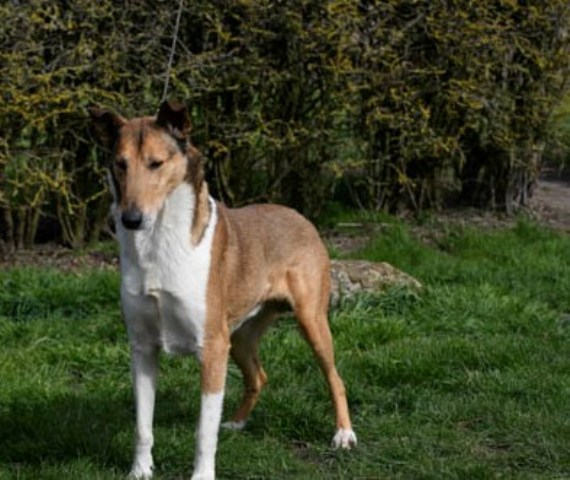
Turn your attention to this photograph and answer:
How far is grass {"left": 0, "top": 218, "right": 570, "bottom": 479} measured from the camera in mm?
5727

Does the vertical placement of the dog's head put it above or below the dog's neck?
above

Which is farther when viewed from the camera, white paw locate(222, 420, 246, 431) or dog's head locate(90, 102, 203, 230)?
white paw locate(222, 420, 246, 431)

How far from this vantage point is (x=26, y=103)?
8.78 meters

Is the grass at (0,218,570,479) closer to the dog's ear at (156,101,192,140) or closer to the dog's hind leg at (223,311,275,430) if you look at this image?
the dog's hind leg at (223,311,275,430)

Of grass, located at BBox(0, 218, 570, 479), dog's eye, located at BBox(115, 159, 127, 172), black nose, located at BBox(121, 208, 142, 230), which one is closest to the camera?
black nose, located at BBox(121, 208, 142, 230)

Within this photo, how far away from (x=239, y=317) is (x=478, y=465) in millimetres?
1246

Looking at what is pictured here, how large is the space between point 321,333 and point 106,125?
1.57 meters

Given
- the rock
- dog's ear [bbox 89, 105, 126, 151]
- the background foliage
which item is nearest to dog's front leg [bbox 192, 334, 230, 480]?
dog's ear [bbox 89, 105, 126, 151]

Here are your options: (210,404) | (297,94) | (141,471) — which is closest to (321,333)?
(210,404)

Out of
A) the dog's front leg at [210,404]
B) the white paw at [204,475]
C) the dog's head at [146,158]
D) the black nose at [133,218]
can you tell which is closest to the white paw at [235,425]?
the dog's front leg at [210,404]

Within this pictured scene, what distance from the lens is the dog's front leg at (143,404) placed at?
5484 mm

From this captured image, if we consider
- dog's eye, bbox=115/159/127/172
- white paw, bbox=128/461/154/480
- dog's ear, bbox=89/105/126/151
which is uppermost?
dog's ear, bbox=89/105/126/151

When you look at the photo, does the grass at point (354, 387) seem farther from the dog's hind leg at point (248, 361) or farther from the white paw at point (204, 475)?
the white paw at point (204, 475)

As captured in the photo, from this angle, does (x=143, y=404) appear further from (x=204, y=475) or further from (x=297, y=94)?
(x=297, y=94)
